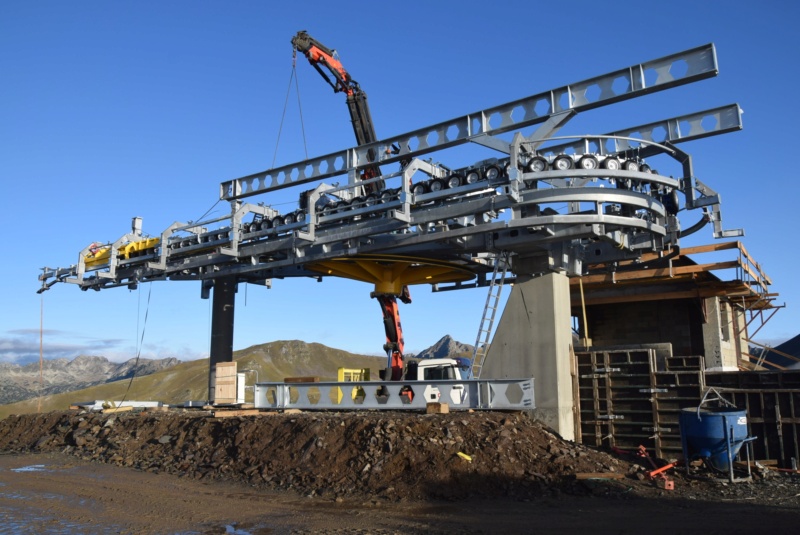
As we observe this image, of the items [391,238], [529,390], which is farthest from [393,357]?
[529,390]

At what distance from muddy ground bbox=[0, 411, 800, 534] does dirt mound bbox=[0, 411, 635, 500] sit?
0.04 metres

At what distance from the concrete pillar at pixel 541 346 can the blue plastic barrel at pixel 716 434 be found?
11.0 feet

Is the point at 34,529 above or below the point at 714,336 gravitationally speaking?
below

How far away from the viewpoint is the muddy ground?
11.7 metres

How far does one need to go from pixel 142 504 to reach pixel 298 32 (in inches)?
881

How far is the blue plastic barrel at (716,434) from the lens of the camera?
15.0 metres

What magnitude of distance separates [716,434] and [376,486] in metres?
7.85

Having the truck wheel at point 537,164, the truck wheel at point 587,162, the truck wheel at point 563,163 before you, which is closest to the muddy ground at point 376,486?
the truck wheel at point 537,164

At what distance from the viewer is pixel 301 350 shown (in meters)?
110

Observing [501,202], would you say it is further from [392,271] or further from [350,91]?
[350,91]

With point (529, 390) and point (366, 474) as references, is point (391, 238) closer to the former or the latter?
point (529, 390)

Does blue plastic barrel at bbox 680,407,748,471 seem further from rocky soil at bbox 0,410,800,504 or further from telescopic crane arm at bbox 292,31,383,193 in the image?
telescopic crane arm at bbox 292,31,383,193

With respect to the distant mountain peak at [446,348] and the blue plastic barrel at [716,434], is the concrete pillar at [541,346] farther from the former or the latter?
the distant mountain peak at [446,348]

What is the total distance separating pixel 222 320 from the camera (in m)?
29.9
